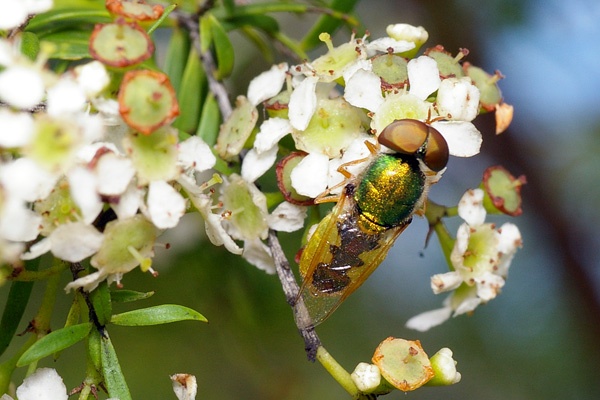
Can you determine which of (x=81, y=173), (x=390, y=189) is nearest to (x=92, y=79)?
(x=81, y=173)

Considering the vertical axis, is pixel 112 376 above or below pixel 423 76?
below

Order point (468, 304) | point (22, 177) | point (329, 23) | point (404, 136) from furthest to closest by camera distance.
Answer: point (329, 23) → point (468, 304) → point (404, 136) → point (22, 177)

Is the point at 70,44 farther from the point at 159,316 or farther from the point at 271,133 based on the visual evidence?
the point at 159,316

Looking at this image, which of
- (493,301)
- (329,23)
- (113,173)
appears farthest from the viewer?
(493,301)

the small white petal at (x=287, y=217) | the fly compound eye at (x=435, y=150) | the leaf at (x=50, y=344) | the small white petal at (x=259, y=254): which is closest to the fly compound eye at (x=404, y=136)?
the fly compound eye at (x=435, y=150)

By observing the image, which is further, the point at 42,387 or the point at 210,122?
the point at 210,122

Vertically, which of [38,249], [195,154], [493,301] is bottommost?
[493,301]

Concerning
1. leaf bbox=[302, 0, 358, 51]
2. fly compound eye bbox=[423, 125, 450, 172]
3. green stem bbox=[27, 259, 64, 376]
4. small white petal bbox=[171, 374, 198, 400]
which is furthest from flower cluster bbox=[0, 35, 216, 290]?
leaf bbox=[302, 0, 358, 51]
